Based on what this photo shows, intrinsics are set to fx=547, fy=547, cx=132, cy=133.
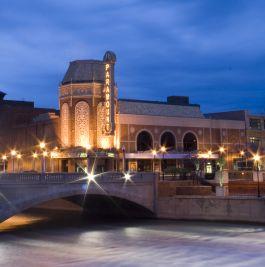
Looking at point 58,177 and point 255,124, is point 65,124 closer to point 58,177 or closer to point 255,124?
point 58,177

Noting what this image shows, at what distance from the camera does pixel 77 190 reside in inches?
2238

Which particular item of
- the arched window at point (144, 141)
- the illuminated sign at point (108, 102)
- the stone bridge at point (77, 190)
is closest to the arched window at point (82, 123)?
the illuminated sign at point (108, 102)

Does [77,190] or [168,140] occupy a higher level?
[168,140]

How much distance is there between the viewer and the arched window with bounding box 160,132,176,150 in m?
92.9

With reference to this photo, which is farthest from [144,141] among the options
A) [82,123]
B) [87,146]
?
[82,123]

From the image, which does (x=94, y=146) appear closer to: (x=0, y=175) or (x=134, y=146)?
(x=134, y=146)

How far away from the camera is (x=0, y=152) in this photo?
112 metres

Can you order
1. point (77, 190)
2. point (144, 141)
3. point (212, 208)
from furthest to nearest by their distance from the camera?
point (144, 141)
point (212, 208)
point (77, 190)

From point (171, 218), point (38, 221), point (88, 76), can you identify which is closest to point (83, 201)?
point (38, 221)

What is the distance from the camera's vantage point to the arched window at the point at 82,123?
85938 millimetres

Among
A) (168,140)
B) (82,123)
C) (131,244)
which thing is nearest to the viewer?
(131,244)

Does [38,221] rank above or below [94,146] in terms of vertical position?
below

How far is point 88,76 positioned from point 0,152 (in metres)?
35.0

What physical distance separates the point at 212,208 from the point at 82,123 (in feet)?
106
